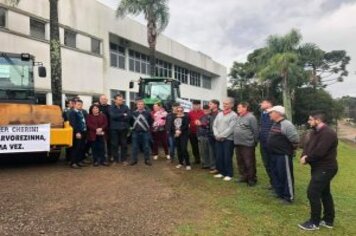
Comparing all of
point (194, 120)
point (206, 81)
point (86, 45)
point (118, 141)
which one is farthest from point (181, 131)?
point (206, 81)

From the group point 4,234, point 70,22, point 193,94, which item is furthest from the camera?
point 193,94

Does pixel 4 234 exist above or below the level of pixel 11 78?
below

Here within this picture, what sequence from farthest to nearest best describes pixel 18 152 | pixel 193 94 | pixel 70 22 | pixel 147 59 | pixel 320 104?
1. pixel 320 104
2. pixel 193 94
3. pixel 147 59
4. pixel 70 22
5. pixel 18 152

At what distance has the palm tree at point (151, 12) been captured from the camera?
2588 centimetres

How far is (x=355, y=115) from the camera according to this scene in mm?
98125

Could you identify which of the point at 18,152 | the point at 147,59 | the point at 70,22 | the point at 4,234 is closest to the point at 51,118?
the point at 18,152

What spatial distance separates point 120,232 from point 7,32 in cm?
1550

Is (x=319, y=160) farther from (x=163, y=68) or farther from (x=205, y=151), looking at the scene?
(x=163, y=68)

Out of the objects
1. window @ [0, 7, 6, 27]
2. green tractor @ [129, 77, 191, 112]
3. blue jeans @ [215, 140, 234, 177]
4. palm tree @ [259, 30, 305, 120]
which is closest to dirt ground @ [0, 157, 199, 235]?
blue jeans @ [215, 140, 234, 177]

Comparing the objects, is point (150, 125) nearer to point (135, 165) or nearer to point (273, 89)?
point (135, 165)

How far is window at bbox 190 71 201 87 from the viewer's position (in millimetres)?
49938

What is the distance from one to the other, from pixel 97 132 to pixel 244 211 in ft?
15.3

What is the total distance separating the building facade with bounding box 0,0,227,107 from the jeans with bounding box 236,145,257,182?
1333cm

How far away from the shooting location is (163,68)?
1636 inches
